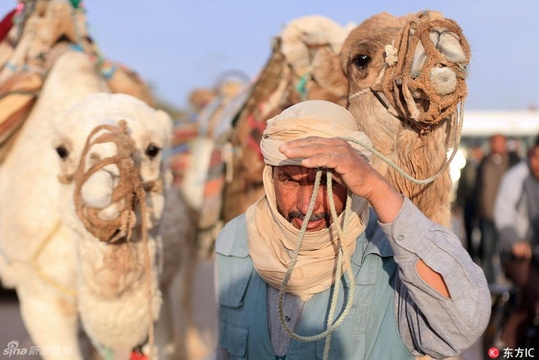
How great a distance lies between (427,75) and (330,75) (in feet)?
3.99

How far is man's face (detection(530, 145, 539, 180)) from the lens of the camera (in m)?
6.16

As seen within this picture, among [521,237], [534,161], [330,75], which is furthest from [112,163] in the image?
[534,161]

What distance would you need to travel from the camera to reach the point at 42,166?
13.9ft

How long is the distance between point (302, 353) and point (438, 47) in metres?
1.03

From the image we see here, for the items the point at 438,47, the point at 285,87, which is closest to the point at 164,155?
the point at 285,87

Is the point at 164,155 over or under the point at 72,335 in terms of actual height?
over

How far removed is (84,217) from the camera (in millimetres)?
3295

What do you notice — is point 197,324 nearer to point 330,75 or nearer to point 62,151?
point 62,151

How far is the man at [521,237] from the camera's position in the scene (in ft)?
15.6

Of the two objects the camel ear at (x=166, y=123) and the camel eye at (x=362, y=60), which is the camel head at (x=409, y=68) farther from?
the camel ear at (x=166, y=123)

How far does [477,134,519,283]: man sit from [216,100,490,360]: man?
7.43 m

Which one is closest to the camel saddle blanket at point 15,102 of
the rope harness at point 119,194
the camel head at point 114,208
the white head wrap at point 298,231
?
the camel head at point 114,208

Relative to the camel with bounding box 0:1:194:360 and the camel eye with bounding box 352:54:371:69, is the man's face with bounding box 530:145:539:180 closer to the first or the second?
the camel with bounding box 0:1:194:360

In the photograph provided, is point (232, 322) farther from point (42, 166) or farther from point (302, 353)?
point (42, 166)
